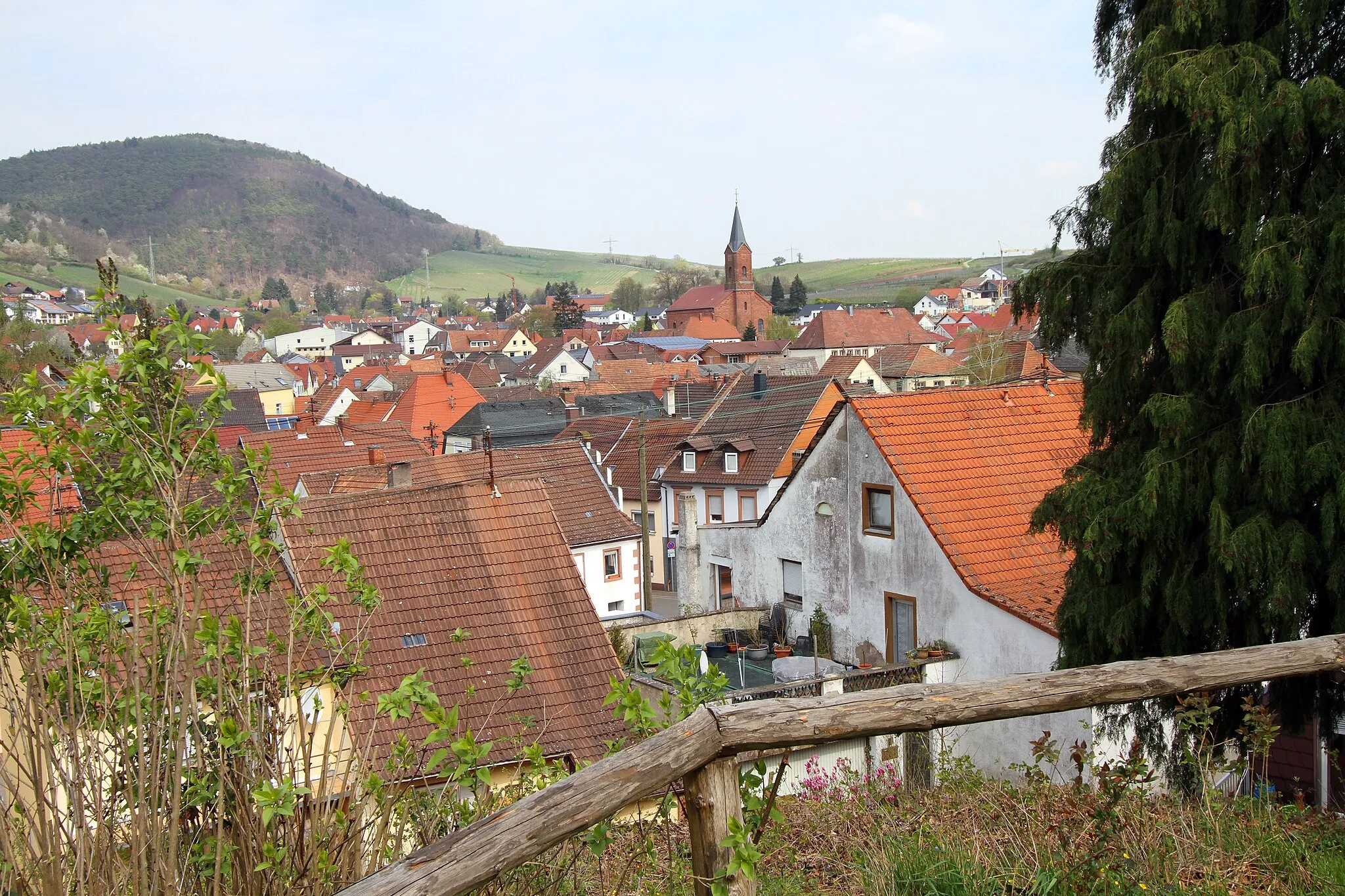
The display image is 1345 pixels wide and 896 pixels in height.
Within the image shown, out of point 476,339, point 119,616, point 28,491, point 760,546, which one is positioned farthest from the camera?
point 476,339

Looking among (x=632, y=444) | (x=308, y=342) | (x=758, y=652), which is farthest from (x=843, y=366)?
(x=308, y=342)

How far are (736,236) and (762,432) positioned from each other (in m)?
115

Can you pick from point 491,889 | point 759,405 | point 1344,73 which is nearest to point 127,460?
point 491,889

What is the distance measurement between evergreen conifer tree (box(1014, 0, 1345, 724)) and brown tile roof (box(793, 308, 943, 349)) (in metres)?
98.2

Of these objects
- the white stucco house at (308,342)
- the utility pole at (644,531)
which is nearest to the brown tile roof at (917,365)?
the utility pole at (644,531)

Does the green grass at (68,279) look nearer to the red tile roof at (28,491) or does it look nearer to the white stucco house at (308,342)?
the white stucco house at (308,342)

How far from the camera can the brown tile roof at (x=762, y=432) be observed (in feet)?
114

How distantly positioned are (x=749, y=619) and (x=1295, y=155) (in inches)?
562

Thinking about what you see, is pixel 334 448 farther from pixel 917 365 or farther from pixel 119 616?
pixel 917 365

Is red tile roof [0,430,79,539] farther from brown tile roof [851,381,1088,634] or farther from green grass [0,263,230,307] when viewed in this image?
green grass [0,263,230,307]

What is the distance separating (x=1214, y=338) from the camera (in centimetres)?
751

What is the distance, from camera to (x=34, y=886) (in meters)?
2.78

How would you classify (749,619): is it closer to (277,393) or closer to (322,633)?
(322,633)

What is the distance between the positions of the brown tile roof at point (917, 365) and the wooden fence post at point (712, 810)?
229 ft
